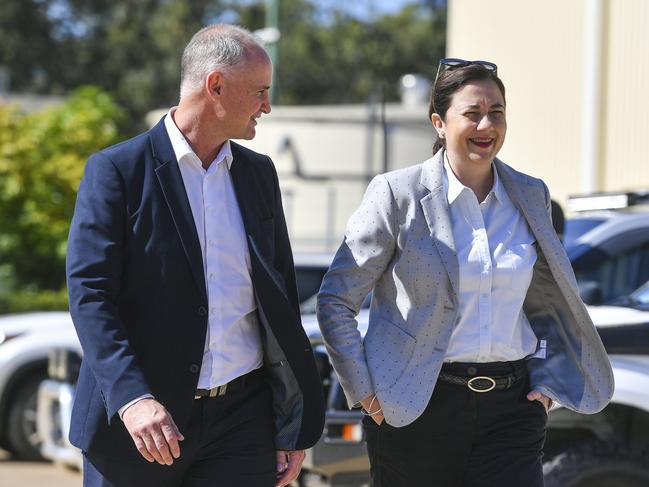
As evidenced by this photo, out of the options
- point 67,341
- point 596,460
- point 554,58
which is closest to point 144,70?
point 554,58

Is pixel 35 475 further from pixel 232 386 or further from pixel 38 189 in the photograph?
pixel 38 189

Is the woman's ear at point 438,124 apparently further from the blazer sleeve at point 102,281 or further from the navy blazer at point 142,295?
the blazer sleeve at point 102,281

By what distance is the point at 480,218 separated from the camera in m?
3.71

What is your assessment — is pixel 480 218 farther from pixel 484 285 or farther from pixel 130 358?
pixel 130 358

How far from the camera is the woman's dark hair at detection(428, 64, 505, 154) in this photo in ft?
12.1

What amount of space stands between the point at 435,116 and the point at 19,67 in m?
46.3

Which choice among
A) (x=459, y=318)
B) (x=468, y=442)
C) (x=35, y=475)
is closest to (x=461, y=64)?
(x=459, y=318)

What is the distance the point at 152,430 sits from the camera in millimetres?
3070

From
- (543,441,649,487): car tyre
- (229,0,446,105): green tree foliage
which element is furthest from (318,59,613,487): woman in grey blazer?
(229,0,446,105): green tree foliage

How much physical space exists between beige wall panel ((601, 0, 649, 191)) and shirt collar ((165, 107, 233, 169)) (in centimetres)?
982

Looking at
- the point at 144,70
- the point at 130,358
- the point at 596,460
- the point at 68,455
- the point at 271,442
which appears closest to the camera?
the point at 130,358

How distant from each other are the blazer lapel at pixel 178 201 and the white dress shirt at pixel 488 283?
82 centimetres

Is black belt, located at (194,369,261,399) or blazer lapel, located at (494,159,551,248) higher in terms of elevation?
blazer lapel, located at (494,159,551,248)

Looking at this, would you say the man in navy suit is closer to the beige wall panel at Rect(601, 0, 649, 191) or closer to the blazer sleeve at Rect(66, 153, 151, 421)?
the blazer sleeve at Rect(66, 153, 151, 421)
